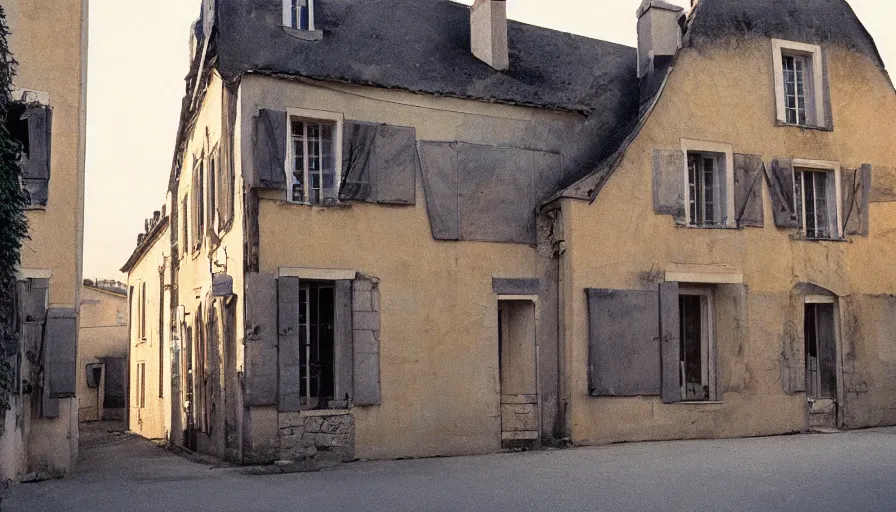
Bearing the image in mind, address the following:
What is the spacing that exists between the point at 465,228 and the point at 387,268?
141 centimetres

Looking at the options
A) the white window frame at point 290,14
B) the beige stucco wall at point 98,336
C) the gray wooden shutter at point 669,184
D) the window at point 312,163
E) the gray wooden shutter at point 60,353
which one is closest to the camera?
the gray wooden shutter at point 60,353

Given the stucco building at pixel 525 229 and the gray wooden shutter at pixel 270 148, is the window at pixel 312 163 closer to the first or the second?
the stucco building at pixel 525 229

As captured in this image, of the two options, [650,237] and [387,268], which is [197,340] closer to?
[387,268]

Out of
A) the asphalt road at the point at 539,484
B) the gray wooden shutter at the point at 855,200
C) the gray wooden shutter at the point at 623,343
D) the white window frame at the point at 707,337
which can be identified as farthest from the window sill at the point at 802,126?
the asphalt road at the point at 539,484

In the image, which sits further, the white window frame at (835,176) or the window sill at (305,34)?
the white window frame at (835,176)

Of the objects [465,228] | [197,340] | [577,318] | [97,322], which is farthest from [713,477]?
[97,322]

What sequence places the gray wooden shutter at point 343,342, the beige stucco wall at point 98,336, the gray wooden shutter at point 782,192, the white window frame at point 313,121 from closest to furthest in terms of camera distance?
the gray wooden shutter at point 343,342
the white window frame at point 313,121
the gray wooden shutter at point 782,192
the beige stucco wall at point 98,336

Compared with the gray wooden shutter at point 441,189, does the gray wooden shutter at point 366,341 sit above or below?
below

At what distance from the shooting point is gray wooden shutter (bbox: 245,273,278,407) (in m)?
13.3

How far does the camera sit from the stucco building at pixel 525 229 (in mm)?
13969

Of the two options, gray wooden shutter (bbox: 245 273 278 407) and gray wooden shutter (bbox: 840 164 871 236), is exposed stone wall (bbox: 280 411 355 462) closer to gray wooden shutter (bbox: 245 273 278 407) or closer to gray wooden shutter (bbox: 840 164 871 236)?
gray wooden shutter (bbox: 245 273 278 407)

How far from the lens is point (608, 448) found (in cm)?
1452

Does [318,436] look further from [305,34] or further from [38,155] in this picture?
[305,34]

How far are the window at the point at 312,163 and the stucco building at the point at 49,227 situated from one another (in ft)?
9.63
